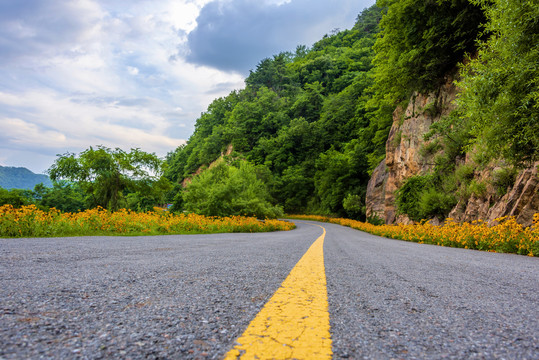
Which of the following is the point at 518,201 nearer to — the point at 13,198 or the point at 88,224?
the point at 88,224

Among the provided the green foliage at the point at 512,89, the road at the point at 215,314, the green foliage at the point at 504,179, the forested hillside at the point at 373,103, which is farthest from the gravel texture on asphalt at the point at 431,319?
the green foliage at the point at 504,179

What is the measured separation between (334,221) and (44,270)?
32439 millimetres

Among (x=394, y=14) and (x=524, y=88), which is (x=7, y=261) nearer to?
(x=524, y=88)

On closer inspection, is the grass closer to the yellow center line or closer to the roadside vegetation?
the yellow center line

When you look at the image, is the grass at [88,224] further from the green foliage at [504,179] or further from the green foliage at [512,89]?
the green foliage at [504,179]

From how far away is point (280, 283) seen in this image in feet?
6.57

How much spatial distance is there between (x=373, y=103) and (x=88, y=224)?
2063 cm

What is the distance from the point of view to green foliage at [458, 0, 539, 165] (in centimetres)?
542

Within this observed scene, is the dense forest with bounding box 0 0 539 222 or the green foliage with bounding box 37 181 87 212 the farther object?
the green foliage with bounding box 37 181 87 212

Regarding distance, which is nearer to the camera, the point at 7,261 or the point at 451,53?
the point at 7,261

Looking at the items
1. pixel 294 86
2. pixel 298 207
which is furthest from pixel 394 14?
pixel 294 86

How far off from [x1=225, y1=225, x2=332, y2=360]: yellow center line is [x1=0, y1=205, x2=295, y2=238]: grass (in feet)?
24.0

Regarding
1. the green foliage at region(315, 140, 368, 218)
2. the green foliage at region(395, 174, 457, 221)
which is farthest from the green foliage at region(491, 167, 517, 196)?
the green foliage at region(315, 140, 368, 218)

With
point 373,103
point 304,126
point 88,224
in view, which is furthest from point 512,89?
point 304,126
